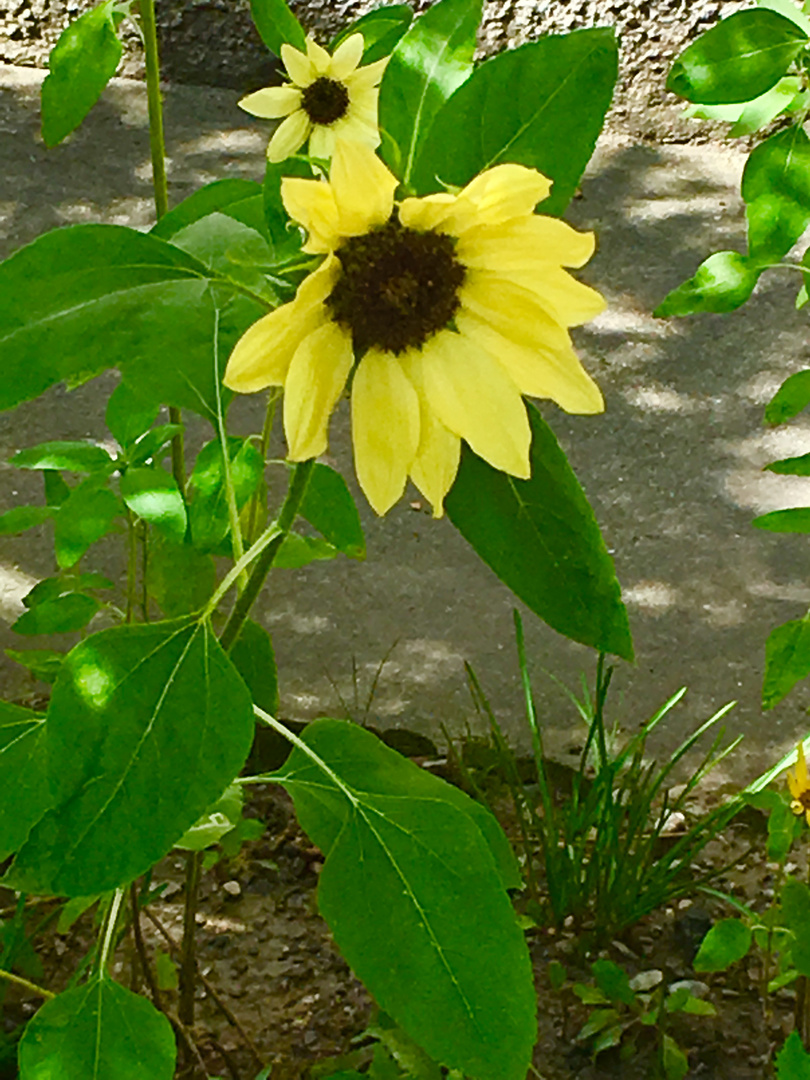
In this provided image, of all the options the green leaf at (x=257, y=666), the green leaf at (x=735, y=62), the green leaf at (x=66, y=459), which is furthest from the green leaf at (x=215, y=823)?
the green leaf at (x=735, y=62)

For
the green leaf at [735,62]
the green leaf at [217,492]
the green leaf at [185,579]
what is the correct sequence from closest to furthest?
the green leaf at [735,62], the green leaf at [217,492], the green leaf at [185,579]

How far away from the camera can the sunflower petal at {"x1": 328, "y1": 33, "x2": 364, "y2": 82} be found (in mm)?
1005

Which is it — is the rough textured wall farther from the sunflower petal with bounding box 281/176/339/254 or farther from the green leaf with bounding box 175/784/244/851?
the sunflower petal with bounding box 281/176/339/254

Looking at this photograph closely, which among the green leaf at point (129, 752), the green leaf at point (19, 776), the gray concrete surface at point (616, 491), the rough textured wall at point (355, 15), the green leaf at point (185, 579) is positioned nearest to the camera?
the green leaf at point (129, 752)

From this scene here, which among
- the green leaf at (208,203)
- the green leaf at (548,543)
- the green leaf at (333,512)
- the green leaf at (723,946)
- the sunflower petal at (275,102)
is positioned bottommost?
the green leaf at (723,946)

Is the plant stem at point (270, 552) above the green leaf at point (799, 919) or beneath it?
above

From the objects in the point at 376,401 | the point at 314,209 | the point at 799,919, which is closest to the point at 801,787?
the point at 799,919

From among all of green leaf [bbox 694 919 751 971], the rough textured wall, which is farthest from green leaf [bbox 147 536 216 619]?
the rough textured wall

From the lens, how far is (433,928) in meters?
0.73

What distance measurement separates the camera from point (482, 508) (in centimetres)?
65

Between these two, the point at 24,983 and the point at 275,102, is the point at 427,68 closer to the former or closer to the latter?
the point at 275,102

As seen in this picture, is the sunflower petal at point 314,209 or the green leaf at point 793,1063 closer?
the sunflower petal at point 314,209

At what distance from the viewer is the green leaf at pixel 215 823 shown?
100 centimetres

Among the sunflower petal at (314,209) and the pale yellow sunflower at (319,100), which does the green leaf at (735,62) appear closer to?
the pale yellow sunflower at (319,100)
